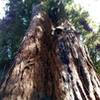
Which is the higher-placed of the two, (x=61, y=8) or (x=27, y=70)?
(x=61, y=8)

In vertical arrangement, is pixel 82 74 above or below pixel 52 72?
below

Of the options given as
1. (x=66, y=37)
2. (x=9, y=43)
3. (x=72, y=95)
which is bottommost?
(x=72, y=95)

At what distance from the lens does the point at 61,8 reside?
11.1 meters

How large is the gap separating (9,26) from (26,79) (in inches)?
256

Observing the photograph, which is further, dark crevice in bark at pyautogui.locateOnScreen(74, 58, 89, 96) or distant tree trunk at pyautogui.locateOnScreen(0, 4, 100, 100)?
dark crevice in bark at pyautogui.locateOnScreen(74, 58, 89, 96)

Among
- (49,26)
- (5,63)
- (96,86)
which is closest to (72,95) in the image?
(96,86)

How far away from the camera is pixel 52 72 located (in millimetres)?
5984

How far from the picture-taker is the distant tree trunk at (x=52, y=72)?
4.88 m

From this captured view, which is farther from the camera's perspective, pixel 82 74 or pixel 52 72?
pixel 52 72

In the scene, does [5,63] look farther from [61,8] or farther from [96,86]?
[96,86]

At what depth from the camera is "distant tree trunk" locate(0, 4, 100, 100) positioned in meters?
4.88

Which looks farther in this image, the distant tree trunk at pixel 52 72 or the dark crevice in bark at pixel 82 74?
the dark crevice in bark at pixel 82 74

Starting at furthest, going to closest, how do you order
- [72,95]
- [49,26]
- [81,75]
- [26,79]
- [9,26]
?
[9,26]
[49,26]
[81,75]
[26,79]
[72,95]

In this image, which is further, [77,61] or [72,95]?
[77,61]
